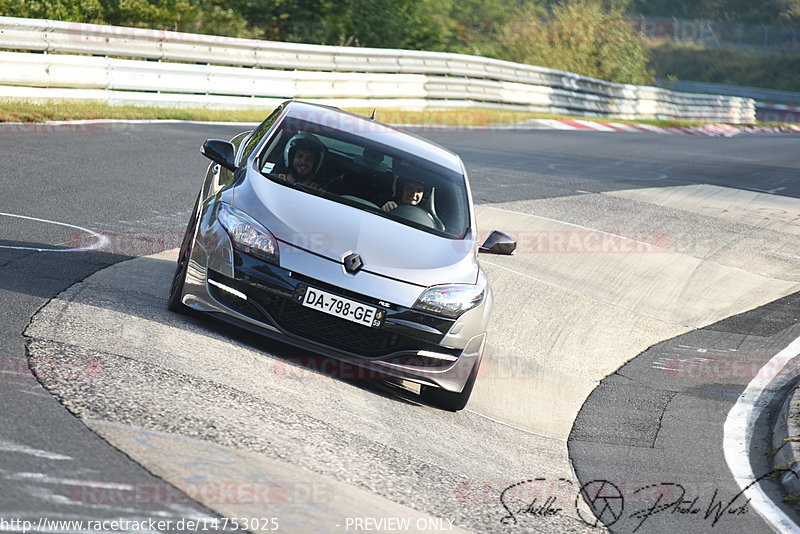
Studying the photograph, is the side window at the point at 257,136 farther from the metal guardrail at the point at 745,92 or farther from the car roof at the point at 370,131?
the metal guardrail at the point at 745,92

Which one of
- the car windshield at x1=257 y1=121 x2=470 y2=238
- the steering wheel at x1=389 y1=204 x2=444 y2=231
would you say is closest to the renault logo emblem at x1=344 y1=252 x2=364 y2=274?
the car windshield at x1=257 y1=121 x2=470 y2=238

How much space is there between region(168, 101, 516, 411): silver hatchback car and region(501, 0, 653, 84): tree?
107ft

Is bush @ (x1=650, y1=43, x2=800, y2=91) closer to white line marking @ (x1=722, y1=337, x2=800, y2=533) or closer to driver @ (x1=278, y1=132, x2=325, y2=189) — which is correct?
white line marking @ (x1=722, y1=337, x2=800, y2=533)

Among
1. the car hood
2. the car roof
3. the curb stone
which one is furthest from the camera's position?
the car roof

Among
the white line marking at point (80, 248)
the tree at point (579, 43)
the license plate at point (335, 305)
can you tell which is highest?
the license plate at point (335, 305)

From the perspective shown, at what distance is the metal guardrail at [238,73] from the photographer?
15.9m

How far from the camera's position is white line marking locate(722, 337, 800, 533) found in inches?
224

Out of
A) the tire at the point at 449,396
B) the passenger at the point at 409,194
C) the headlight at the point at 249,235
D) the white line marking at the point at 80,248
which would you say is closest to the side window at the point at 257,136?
the headlight at the point at 249,235

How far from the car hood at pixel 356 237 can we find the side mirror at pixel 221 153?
306mm

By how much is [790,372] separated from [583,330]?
6.04 feet

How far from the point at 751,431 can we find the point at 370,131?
139 inches

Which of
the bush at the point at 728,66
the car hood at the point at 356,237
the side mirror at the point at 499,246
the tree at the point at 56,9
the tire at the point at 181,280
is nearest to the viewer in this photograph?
the car hood at the point at 356,237

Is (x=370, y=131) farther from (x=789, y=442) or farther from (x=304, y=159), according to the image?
(x=789, y=442)

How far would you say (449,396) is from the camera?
6.67 m
